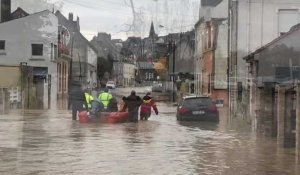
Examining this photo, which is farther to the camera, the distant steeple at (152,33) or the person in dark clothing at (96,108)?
the distant steeple at (152,33)

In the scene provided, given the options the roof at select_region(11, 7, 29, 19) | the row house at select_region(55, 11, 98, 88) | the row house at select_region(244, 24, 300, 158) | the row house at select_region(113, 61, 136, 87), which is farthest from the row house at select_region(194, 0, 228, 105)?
the roof at select_region(11, 7, 29, 19)

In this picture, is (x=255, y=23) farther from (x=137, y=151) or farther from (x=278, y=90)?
(x=137, y=151)

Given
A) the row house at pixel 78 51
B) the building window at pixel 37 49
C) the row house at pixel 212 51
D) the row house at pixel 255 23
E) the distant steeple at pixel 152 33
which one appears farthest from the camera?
the distant steeple at pixel 152 33

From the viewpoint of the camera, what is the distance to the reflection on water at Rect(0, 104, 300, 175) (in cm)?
1292

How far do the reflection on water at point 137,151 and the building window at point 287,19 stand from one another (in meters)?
11.1

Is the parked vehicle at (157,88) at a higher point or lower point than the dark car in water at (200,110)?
higher

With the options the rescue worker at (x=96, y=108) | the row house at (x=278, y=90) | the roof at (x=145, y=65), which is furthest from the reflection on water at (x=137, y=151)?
the roof at (x=145, y=65)

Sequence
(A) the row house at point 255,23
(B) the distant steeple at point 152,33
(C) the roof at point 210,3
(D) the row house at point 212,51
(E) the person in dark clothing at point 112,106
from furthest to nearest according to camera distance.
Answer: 1. (C) the roof at point 210,3
2. (B) the distant steeple at point 152,33
3. (D) the row house at point 212,51
4. (A) the row house at point 255,23
5. (E) the person in dark clothing at point 112,106

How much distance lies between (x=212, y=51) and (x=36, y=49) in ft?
38.3

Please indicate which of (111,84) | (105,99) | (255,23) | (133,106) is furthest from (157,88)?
(105,99)

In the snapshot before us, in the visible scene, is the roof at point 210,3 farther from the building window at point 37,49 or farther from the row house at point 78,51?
the building window at point 37,49

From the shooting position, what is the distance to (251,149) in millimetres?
17516

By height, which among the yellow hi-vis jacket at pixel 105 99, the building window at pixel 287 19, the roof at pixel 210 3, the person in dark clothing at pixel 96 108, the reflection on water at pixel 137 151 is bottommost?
the reflection on water at pixel 137 151

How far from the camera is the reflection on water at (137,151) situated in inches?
509
